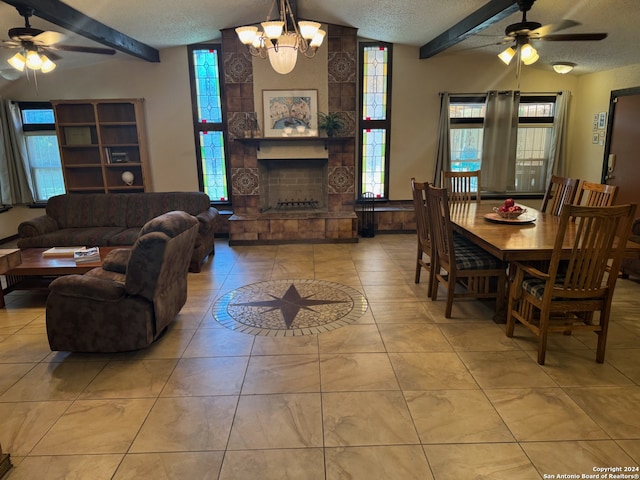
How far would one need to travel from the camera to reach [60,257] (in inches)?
156

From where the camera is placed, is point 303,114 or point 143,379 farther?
point 303,114

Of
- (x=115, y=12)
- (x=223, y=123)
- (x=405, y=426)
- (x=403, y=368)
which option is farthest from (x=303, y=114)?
(x=405, y=426)

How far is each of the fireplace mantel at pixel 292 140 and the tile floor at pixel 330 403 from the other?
10.3 ft

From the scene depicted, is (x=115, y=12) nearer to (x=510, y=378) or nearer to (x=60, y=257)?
(x=60, y=257)

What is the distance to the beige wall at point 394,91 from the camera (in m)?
5.95

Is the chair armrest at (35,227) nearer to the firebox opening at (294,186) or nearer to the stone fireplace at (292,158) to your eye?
the stone fireplace at (292,158)

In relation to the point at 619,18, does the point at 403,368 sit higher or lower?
lower

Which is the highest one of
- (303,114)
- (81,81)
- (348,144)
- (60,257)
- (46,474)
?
(81,81)

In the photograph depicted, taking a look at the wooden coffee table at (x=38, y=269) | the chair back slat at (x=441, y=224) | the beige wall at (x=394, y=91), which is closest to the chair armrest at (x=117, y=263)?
the wooden coffee table at (x=38, y=269)

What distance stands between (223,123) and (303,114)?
4.15 ft

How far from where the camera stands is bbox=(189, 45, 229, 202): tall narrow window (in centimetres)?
608

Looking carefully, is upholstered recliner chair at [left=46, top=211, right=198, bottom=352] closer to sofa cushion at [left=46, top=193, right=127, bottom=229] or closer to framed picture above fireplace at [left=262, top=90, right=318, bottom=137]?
sofa cushion at [left=46, top=193, right=127, bottom=229]

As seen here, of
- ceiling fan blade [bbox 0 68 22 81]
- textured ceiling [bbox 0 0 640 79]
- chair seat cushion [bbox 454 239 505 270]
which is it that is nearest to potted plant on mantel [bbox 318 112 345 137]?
textured ceiling [bbox 0 0 640 79]

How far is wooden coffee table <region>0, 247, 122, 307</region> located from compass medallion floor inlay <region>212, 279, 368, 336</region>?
4.19ft
